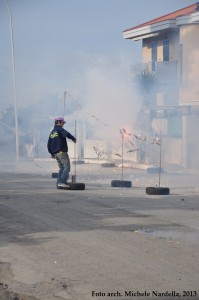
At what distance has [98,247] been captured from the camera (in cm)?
845

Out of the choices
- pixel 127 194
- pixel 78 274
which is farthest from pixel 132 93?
pixel 78 274

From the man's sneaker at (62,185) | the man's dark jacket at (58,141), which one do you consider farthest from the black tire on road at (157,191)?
the man's dark jacket at (58,141)

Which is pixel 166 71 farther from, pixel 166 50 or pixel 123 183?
pixel 123 183

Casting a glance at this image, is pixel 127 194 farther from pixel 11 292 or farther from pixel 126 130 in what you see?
pixel 126 130

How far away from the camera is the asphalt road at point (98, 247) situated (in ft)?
21.2

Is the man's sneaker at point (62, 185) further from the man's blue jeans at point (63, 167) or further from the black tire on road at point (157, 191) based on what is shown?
the black tire on road at point (157, 191)

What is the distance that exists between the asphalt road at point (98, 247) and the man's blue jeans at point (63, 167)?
7.14ft

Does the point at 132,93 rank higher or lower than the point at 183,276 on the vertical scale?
higher

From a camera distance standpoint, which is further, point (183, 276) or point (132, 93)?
point (132, 93)

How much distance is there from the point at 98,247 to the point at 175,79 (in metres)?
24.1

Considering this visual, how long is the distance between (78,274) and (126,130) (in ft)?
81.0

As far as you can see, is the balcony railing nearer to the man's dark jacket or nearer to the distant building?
the distant building

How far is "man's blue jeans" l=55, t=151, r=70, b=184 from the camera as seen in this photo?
1697cm

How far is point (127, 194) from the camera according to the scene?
1545 cm
